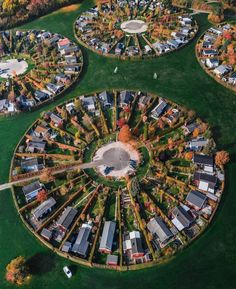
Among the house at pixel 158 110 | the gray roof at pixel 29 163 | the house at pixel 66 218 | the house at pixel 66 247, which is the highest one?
the house at pixel 158 110

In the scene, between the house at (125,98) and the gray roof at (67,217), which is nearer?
the gray roof at (67,217)

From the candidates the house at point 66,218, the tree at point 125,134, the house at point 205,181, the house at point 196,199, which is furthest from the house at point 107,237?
the tree at point 125,134

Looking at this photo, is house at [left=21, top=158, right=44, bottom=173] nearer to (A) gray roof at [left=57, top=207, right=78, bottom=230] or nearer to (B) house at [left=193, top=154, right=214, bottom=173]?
(A) gray roof at [left=57, top=207, right=78, bottom=230]

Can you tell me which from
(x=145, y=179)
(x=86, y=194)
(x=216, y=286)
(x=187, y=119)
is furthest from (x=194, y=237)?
(x=187, y=119)

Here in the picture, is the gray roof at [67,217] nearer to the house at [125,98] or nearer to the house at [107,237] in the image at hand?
the house at [107,237]

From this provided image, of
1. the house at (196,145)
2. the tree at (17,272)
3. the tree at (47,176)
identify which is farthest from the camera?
the house at (196,145)

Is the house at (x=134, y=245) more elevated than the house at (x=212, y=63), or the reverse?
the house at (x=212, y=63)
